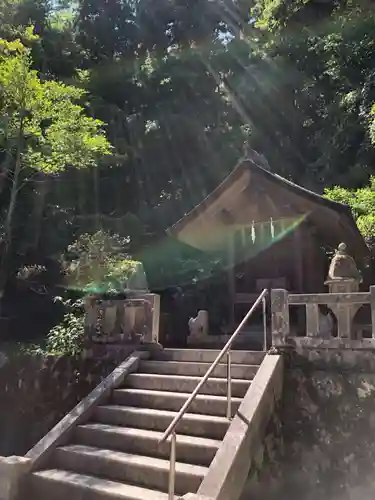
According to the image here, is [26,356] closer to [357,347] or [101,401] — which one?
[101,401]

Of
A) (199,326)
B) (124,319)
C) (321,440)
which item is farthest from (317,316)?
(199,326)

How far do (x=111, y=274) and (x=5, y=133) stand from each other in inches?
175

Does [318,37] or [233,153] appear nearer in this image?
[318,37]

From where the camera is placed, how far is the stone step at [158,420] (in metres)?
6.21

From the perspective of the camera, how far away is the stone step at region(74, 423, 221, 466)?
584cm

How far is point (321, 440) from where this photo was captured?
6250 millimetres

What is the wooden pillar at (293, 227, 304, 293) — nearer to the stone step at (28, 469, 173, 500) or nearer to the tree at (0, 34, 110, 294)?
the tree at (0, 34, 110, 294)

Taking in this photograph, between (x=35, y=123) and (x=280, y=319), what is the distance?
836 centimetres

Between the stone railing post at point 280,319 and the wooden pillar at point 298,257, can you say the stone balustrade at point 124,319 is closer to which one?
the stone railing post at point 280,319

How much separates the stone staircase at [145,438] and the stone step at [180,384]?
0.05 feet

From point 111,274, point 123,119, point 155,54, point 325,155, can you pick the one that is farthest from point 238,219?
point 155,54

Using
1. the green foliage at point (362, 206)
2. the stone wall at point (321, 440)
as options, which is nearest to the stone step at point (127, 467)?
the stone wall at point (321, 440)

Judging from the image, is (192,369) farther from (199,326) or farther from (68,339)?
(199,326)

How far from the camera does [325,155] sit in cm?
2250
